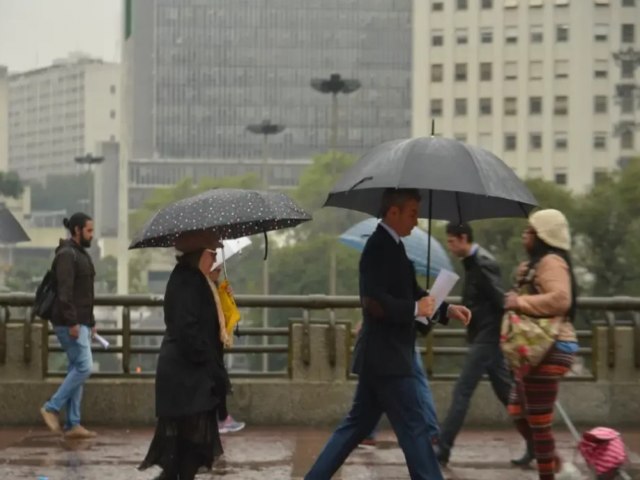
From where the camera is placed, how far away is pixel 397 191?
7016mm

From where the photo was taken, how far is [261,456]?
380 inches

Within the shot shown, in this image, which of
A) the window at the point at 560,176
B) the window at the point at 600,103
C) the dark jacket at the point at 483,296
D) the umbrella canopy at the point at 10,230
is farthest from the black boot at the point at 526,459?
the window at the point at 600,103

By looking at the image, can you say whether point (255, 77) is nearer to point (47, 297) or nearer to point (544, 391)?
point (47, 297)

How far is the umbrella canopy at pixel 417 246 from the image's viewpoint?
31.1ft

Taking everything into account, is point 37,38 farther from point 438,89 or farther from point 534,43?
point 534,43

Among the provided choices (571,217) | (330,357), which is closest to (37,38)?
(571,217)

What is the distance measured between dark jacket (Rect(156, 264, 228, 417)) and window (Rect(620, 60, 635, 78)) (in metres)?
121

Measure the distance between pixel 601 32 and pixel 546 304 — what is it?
119 meters

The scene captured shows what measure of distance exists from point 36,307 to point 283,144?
419ft

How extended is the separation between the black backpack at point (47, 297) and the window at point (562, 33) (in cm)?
11668

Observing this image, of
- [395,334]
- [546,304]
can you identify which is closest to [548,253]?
[546,304]

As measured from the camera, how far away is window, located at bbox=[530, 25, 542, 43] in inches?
4840

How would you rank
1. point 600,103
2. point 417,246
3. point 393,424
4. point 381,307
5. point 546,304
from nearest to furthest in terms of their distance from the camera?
1. point 381,307
2. point 393,424
3. point 546,304
4. point 417,246
5. point 600,103

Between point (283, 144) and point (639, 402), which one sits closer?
point (639, 402)
